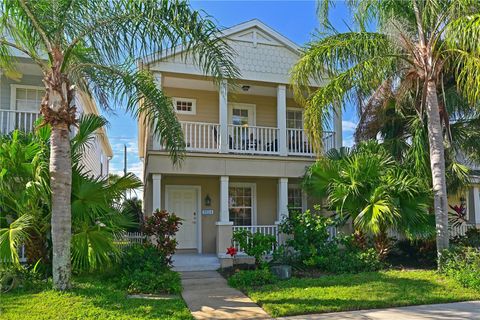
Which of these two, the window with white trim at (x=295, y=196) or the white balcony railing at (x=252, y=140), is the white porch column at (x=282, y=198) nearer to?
the white balcony railing at (x=252, y=140)

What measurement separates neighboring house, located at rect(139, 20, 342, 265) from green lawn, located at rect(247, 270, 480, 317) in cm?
329

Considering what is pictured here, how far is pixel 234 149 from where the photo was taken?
12.9 metres

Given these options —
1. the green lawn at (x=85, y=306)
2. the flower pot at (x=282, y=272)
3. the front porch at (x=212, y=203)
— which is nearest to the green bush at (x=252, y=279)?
the flower pot at (x=282, y=272)

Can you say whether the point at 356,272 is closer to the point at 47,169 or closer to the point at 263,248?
the point at 263,248

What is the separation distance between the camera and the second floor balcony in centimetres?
1264

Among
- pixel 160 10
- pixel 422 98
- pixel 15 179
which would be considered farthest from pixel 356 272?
pixel 15 179

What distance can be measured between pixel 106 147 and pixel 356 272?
22.0 meters

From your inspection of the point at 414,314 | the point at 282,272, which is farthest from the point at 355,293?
the point at 282,272

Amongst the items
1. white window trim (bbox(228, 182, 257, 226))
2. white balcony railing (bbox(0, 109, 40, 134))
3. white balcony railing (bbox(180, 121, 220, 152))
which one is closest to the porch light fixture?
white window trim (bbox(228, 182, 257, 226))

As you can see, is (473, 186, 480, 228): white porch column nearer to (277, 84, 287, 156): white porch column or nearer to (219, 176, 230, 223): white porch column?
(277, 84, 287, 156): white porch column

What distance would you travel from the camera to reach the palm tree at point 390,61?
9805 millimetres

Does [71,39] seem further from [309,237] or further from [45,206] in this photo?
[309,237]

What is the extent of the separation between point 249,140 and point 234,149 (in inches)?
24.1

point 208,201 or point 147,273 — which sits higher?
point 208,201
